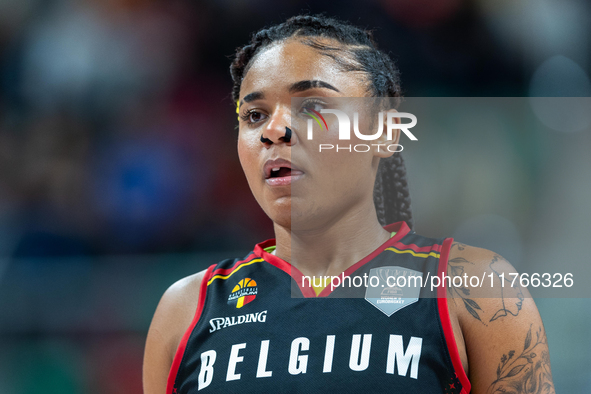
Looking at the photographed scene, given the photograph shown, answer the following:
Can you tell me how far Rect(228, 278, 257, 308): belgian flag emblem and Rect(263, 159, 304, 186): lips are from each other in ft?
1.33

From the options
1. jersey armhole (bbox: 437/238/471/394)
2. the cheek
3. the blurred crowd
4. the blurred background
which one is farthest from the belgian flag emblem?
the blurred crowd

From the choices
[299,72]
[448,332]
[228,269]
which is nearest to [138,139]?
[228,269]

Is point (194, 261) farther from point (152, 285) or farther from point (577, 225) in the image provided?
point (577, 225)

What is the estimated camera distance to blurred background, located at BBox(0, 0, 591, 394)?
299cm

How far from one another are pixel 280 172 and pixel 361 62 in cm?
51

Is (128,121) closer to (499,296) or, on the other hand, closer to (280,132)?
(280,132)

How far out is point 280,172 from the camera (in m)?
1.66

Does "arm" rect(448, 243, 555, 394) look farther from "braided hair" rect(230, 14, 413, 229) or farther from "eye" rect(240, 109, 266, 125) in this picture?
"eye" rect(240, 109, 266, 125)

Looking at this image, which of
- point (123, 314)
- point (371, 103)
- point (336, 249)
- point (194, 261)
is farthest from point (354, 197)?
point (123, 314)

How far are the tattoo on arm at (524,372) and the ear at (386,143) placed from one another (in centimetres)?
75

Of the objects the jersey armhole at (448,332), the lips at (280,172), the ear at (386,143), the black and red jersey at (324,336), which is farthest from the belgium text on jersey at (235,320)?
the ear at (386,143)

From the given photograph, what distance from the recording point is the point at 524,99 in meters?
2.67

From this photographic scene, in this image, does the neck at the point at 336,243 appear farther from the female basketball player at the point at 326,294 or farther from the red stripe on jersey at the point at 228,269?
the red stripe on jersey at the point at 228,269

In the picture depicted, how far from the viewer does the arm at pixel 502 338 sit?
1.41 meters
